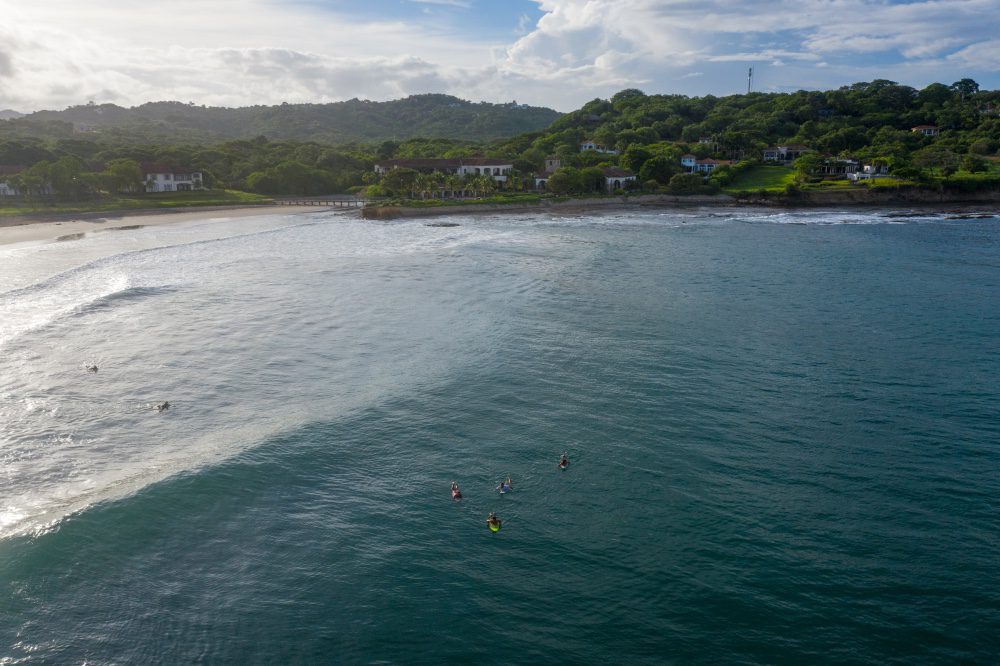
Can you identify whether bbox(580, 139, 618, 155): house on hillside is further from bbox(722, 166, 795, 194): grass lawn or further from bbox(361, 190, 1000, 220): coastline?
bbox(361, 190, 1000, 220): coastline

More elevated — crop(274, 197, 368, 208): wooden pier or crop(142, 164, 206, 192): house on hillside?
crop(142, 164, 206, 192): house on hillside

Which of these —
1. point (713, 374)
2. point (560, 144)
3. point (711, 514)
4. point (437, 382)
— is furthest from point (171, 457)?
point (560, 144)

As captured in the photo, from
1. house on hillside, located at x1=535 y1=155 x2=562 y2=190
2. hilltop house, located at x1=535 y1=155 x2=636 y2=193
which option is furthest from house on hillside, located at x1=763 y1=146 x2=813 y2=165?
house on hillside, located at x1=535 y1=155 x2=562 y2=190

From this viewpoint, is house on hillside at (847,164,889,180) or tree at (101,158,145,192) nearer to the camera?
tree at (101,158,145,192)

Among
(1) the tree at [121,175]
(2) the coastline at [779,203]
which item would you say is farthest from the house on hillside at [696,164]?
(1) the tree at [121,175]

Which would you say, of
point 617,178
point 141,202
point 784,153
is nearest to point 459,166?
point 617,178

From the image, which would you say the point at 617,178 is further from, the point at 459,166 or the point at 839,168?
the point at 839,168
